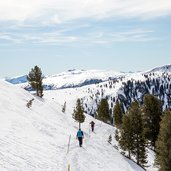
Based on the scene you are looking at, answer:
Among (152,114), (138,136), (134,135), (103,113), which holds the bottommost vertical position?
(103,113)

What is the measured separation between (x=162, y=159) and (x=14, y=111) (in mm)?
19204

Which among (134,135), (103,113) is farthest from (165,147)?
(103,113)

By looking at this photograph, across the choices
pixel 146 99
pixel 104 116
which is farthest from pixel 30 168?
pixel 104 116

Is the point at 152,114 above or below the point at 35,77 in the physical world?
below

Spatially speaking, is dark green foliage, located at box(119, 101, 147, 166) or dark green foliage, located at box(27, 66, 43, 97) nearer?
dark green foliage, located at box(119, 101, 147, 166)

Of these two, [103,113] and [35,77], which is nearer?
[35,77]

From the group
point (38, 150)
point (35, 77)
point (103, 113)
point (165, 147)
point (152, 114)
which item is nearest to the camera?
point (38, 150)

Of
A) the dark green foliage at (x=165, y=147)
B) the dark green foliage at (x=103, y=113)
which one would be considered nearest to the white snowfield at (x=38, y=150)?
the dark green foliage at (x=165, y=147)

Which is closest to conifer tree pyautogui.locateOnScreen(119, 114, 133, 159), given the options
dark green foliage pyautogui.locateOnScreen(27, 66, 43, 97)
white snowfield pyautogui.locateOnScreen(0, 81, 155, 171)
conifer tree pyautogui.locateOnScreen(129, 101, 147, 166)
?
conifer tree pyautogui.locateOnScreen(129, 101, 147, 166)

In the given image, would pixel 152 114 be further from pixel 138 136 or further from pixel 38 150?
pixel 38 150

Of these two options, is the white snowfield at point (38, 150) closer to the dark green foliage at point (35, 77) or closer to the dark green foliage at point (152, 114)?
the dark green foliage at point (152, 114)

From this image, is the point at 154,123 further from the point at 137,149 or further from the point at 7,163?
the point at 7,163

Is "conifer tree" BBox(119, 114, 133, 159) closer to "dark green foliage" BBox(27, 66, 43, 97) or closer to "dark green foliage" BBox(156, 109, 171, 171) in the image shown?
"dark green foliage" BBox(156, 109, 171, 171)

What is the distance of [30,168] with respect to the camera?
2150 centimetres
